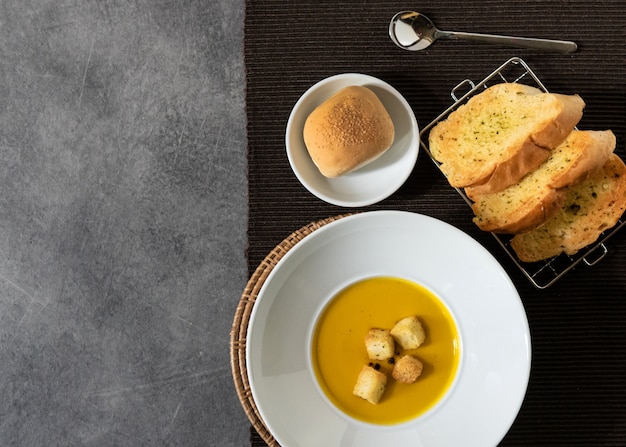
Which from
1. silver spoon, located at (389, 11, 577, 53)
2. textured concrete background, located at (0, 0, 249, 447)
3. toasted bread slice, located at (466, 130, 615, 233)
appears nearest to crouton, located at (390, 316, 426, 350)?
toasted bread slice, located at (466, 130, 615, 233)

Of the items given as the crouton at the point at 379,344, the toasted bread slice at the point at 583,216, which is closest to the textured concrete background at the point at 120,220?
the crouton at the point at 379,344

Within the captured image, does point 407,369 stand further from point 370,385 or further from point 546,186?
point 546,186

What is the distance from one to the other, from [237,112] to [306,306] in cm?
51

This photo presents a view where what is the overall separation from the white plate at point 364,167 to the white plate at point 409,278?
13 centimetres

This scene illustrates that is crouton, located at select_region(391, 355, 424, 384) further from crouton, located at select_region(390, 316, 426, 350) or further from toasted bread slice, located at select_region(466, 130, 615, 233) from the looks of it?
toasted bread slice, located at select_region(466, 130, 615, 233)

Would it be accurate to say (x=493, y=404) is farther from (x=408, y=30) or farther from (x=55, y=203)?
(x=55, y=203)

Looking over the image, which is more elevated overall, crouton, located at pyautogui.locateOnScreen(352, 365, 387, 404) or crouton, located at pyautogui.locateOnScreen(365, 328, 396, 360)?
crouton, located at pyautogui.locateOnScreen(365, 328, 396, 360)

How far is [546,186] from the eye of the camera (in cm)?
121

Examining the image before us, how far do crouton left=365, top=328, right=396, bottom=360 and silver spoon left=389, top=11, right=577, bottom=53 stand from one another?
0.64 meters

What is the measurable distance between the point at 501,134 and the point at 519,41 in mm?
224

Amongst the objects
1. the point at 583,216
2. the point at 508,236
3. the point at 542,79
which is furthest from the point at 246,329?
the point at 542,79

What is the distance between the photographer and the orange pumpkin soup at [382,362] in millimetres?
1271

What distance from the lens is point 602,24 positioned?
4.43ft

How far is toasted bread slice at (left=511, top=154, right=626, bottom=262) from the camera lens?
4.13ft
